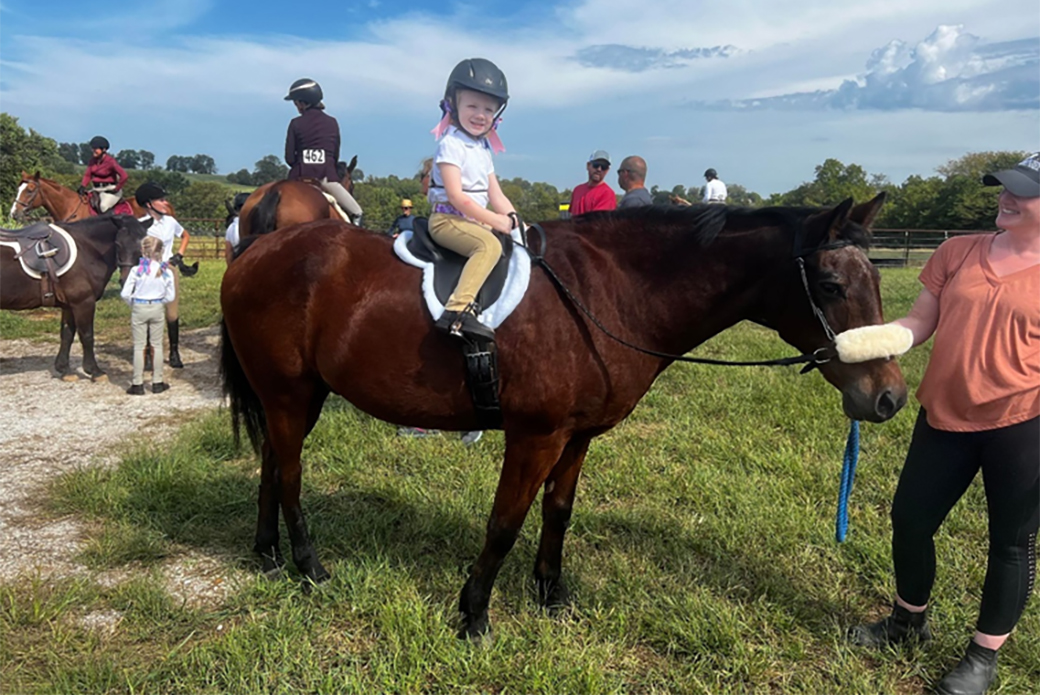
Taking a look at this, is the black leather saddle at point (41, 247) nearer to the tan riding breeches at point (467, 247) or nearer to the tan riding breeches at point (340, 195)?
the tan riding breeches at point (340, 195)

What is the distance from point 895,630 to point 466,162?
2.99 meters

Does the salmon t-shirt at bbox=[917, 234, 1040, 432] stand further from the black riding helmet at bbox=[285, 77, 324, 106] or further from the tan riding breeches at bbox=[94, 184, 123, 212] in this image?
the tan riding breeches at bbox=[94, 184, 123, 212]

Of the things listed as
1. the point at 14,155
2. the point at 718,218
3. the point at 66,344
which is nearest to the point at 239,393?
the point at 718,218

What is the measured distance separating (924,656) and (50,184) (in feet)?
54.0

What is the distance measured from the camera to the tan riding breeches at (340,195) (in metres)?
7.12

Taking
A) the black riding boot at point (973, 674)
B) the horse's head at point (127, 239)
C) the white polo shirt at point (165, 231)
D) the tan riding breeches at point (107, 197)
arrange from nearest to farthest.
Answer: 1. the black riding boot at point (973, 674)
2. the white polo shirt at point (165, 231)
3. the horse's head at point (127, 239)
4. the tan riding breeches at point (107, 197)

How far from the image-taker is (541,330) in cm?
285

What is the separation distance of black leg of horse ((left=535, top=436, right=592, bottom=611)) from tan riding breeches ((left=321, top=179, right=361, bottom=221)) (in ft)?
16.1

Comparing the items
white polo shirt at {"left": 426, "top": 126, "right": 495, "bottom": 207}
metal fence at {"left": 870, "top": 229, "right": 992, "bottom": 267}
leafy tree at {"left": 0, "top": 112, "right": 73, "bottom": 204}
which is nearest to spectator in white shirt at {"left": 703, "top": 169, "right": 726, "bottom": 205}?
white polo shirt at {"left": 426, "top": 126, "right": 495, "bottom": 207}

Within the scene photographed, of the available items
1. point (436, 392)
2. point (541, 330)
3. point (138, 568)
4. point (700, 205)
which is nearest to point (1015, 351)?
point (700, 205)

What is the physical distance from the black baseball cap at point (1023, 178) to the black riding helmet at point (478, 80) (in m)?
2.11

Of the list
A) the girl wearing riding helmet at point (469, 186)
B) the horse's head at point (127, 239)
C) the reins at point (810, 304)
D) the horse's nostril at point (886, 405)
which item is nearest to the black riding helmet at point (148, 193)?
the horse's head at point (127, 239)

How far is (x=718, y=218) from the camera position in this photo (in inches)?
111

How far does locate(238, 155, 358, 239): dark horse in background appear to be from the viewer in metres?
6.21
